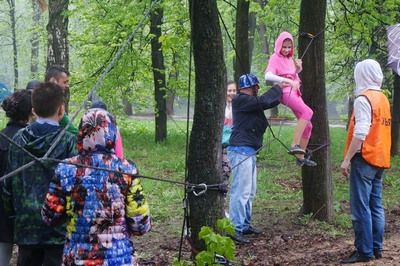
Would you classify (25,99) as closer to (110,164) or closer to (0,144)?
(0,144)

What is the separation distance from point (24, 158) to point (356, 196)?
3090 millimetres

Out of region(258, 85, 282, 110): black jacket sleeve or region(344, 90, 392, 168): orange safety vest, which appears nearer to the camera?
region(344, 90, 392, 168): orange safety vest

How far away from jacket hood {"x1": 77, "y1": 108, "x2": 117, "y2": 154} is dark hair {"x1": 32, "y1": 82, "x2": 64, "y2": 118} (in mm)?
581

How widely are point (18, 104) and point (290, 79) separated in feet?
9.87

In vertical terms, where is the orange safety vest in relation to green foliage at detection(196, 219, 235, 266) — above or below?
above

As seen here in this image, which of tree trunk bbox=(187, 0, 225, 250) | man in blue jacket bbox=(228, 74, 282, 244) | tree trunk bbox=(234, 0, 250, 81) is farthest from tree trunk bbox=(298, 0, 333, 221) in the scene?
tree trunk bbox=(234, 0, 250, 81)

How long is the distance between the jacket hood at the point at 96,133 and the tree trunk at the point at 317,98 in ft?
13.0

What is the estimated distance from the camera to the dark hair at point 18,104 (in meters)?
4.05

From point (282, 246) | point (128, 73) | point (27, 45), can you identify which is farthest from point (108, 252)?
point (27, 45)

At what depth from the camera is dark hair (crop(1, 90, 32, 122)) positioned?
4.05 meters

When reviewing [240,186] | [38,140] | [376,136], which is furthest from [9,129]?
[376,136]

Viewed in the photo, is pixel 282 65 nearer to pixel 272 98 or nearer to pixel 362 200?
pixel 272 98

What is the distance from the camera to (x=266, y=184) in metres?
9.86

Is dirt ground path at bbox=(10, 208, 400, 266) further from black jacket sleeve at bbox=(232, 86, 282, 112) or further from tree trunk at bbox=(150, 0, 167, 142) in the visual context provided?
tree trunk at bbox=(150, 0, 167, 142)
